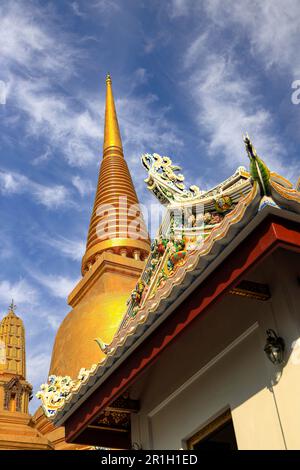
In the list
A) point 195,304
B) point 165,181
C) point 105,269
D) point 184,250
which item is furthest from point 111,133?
point 195,304

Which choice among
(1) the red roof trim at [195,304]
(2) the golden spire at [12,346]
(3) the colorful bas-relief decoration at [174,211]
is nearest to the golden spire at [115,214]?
(2) the golden spire at [12,346]

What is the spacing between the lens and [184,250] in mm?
8141

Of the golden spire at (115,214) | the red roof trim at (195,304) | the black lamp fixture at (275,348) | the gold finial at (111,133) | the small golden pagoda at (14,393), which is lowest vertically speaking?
the black lamp fixture at (275,348)

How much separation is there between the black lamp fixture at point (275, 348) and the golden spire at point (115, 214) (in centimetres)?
1569

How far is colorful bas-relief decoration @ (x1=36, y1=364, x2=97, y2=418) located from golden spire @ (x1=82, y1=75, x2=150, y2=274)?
42.8 feet

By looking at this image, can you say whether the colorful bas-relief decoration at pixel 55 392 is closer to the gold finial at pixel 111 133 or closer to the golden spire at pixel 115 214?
the golden spire at pixel 115 214

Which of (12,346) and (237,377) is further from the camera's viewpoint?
(12,346)

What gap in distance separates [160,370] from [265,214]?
3.43 meters

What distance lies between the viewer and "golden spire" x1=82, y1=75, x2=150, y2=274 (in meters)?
21.5

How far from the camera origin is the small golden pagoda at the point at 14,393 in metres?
17.9

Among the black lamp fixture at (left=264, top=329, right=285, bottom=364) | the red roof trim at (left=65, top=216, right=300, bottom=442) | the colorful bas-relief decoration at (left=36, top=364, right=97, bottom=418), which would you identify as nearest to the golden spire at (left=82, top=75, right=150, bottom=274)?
the colorful bas-relief decoration at (left=36, top=364, right=97, bottom=418)

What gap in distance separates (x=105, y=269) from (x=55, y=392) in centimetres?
1194

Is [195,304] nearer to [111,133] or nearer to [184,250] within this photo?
[184,250]
